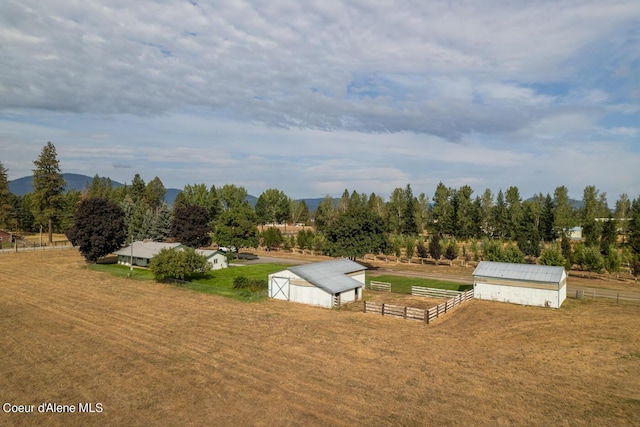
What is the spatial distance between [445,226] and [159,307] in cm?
7992

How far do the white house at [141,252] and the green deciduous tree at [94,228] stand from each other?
3079 mm

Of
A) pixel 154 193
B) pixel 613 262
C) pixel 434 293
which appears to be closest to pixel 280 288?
pixel 434 293

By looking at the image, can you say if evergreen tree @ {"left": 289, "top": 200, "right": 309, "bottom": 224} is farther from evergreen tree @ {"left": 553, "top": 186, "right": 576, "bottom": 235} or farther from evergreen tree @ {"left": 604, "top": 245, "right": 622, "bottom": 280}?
evergreen tree @ {"left": 604, "top": 245, "right": 622, "bottom": 280}

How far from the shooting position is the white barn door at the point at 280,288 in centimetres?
4021

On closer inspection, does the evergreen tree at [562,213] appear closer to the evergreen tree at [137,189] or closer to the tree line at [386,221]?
the tree line at [386,221]

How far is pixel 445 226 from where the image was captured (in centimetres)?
10100

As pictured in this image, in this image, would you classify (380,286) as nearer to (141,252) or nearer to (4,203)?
(141,252)

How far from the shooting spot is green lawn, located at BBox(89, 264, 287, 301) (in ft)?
138

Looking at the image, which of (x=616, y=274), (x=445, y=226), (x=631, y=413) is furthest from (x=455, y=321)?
(x=445, y=226)

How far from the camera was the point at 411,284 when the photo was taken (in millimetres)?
49875

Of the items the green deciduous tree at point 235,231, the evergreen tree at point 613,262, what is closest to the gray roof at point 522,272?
the evergreen tree at point 613,262

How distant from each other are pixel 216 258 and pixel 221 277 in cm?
839

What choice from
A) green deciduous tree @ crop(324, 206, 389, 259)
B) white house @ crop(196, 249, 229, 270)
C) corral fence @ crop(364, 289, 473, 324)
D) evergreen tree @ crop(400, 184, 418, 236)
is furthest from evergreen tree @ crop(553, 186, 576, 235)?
white house @ crop(196, 249, 229, 270)

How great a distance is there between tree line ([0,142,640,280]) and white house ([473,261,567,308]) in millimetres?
17061
